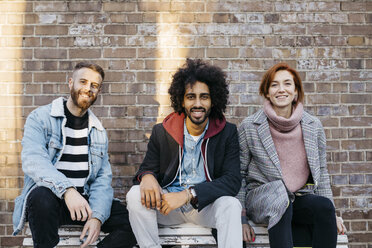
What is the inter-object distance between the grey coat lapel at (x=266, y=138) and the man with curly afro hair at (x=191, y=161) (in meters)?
0.22

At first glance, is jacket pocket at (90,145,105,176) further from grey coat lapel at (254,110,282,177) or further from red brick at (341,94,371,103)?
red brick at (341,94,371,103)

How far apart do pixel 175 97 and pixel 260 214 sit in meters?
1.17

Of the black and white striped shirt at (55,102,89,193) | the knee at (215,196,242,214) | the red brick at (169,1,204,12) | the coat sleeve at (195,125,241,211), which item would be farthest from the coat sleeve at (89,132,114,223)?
the red brick at (169,1,204,12)

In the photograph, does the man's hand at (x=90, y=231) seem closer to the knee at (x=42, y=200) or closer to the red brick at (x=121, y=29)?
the knee at (x=42, y=200)

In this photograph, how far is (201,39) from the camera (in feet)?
10.7

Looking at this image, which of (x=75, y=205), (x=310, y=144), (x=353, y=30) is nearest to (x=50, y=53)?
(x=75, y=205)

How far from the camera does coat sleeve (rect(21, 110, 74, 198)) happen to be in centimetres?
228

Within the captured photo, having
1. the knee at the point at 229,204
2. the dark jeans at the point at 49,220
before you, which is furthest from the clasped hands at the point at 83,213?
the knee at the point at 229,204

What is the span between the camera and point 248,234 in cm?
244

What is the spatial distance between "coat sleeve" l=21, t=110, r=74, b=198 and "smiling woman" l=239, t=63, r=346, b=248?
4.56 ft

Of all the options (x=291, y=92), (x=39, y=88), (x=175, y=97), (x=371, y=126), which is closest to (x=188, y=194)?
(x=175, y=97)

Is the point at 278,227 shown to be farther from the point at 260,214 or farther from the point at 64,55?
the point at 64,55

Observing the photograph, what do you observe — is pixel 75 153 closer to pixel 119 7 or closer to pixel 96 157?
pixel 96 157

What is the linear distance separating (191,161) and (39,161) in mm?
1129
